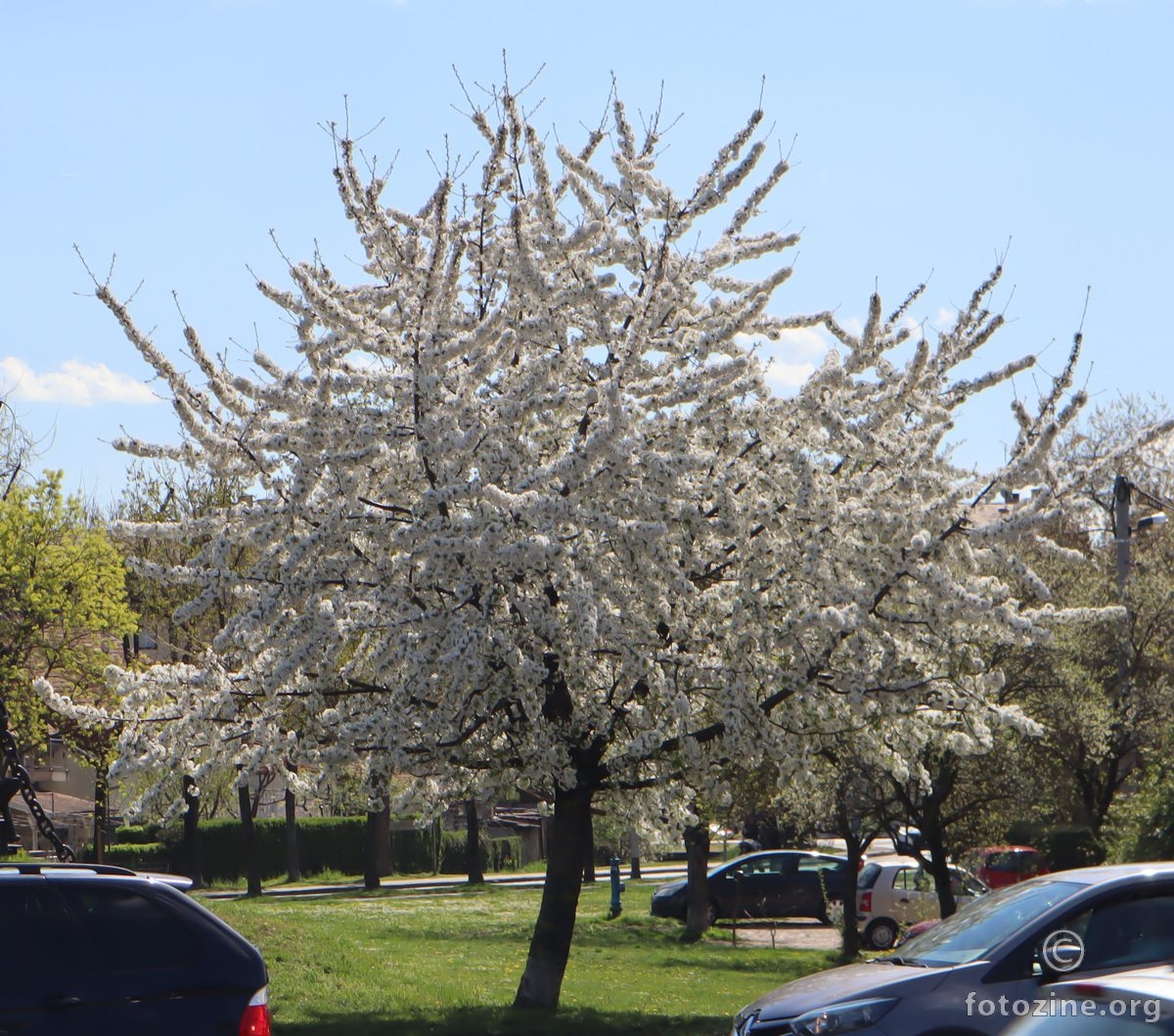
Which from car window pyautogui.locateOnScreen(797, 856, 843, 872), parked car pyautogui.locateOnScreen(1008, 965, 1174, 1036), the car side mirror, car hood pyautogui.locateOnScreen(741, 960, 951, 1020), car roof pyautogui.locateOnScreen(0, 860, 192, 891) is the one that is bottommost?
car window pyautogui.locateOnScreen(797, 856, 843, 872)

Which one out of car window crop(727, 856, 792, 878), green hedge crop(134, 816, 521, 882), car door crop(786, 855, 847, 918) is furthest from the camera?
green hedge crop(134, 816, 521, 882)

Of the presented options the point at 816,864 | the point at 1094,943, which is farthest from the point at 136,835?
the point at 1094,943

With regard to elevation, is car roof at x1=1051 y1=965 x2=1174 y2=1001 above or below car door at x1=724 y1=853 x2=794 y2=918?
above

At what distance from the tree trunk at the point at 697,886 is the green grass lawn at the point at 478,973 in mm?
375

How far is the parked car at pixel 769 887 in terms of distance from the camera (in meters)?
26.7

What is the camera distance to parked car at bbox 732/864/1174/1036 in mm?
7109

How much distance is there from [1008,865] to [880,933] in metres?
4.48

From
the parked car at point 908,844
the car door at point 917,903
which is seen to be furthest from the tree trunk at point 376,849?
the parked car at point 908,844

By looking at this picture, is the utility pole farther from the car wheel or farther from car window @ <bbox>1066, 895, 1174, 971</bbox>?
car window @ <bbox>1066, 895, 1174, 971</bbox>

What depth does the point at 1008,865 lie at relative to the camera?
26.1 m

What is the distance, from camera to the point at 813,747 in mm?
12977

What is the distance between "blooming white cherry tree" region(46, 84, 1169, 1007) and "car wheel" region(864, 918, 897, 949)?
Result: 10.8 metres

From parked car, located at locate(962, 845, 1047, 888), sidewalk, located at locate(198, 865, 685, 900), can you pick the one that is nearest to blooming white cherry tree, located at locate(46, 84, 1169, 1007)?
parked car, located at locate(962, 845, 1047, 888)

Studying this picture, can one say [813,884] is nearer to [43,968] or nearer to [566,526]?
[566,526]
